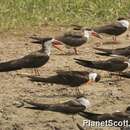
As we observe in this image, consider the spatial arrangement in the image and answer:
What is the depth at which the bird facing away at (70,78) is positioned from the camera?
11648 millimetres

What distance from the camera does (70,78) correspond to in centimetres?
1170

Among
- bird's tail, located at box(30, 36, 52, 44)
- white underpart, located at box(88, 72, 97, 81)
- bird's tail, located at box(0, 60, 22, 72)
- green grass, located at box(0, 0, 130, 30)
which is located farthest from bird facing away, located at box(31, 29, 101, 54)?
white underpart, located at box(88, 72, 97, 81)

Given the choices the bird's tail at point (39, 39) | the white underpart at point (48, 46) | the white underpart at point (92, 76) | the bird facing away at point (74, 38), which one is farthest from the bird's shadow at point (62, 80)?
the bird facing away at point (74, 38)

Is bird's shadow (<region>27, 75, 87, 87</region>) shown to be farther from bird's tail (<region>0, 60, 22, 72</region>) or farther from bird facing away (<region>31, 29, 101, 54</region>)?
bird facing away (<region>31, 29, 101, 54</region>)

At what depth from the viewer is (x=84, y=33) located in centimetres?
1511

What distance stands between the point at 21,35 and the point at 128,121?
6729 millimetres

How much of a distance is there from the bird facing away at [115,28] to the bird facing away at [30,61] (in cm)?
228

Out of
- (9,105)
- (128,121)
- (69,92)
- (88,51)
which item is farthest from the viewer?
(88,51)

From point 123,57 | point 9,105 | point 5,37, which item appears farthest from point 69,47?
point 9,105

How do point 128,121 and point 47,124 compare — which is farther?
point 47,124

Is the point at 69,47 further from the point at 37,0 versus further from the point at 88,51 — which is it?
the point at 37,0

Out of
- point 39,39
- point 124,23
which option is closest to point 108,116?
point 39,39

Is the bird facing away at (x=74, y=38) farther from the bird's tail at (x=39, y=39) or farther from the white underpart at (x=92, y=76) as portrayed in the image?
the white underpart at (x=92, y=76)

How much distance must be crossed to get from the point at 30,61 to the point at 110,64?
→ 1.45m
